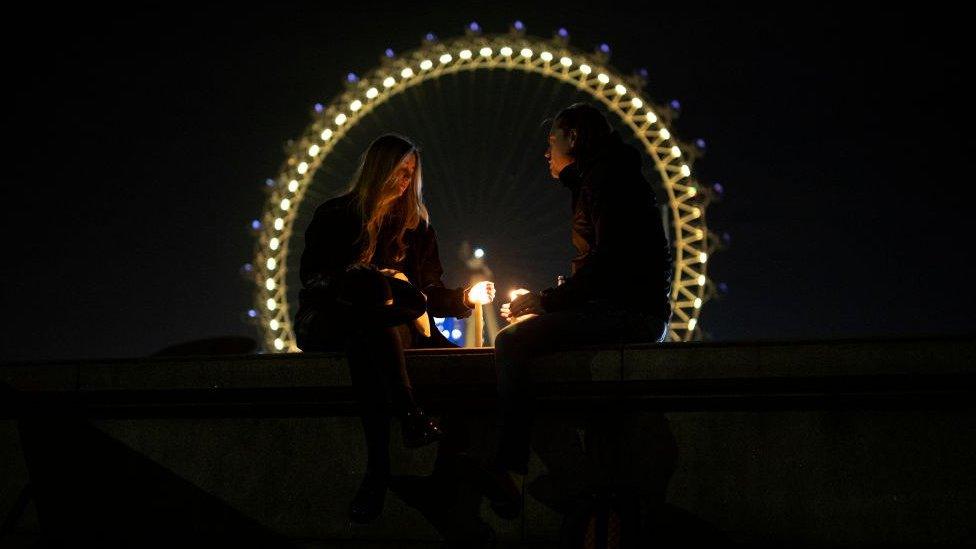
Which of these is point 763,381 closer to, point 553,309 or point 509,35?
point 553,309

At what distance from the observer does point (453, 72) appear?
57.4ft

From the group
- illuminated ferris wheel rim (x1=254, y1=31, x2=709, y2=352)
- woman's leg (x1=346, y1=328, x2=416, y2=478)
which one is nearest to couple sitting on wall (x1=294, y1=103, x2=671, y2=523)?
woman's leg (x1=346, y1=328, x2=416, y2=478)

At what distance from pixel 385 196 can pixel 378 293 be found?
0.75m

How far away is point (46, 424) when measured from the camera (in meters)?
4.52

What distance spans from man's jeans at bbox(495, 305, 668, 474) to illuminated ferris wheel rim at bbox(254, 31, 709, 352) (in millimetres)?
11716

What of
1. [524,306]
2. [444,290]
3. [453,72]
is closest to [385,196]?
[444,290]

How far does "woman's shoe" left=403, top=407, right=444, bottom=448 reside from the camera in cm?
397

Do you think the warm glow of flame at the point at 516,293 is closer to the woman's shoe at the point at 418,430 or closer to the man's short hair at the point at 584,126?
the man's short hair at the point at 584,126

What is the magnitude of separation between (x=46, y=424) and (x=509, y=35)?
14.1 meters

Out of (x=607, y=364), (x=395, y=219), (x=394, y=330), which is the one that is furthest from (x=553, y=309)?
(x=395, y=219)

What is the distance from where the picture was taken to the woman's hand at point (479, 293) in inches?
195

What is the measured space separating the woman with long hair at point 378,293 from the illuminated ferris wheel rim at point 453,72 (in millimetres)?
11150

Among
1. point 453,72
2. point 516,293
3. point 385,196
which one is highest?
point 453,72

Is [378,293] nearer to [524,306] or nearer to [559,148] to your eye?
[524,306]
